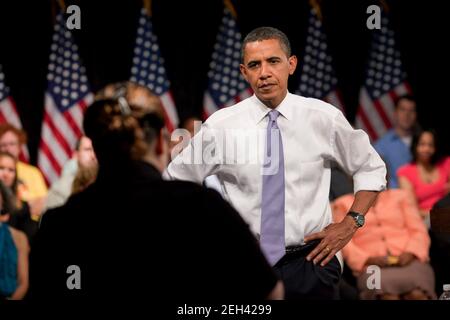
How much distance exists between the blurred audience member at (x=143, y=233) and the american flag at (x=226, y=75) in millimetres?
4285

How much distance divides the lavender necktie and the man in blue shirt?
104 inches

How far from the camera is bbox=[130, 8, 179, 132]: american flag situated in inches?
248

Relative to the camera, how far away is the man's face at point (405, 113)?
19.0 ft

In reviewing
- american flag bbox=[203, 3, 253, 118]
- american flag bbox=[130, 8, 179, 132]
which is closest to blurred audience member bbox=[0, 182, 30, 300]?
american flag bbox=[130, 8, 179, 132]

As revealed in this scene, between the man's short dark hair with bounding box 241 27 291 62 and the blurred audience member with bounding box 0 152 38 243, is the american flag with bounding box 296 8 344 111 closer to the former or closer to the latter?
the blurred audience member with bounding box 0 152 38 243

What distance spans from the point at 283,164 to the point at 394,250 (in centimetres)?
206

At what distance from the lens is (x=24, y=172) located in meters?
5.64

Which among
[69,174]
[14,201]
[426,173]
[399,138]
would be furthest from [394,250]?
[14,201]

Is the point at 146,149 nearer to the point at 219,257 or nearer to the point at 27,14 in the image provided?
the point at 219,257

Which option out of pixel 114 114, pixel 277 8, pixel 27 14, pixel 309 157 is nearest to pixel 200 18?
pixel 277 8

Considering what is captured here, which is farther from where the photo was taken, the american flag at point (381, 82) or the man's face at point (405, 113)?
the american flag at point (381, 82)

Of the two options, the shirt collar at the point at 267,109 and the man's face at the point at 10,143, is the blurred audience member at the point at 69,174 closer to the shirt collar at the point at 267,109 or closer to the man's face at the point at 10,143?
the man's face at the point at 10,143

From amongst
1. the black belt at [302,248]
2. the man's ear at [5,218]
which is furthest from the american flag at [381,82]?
the black belt at [302,248]

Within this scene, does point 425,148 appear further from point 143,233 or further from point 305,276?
point 143,233
